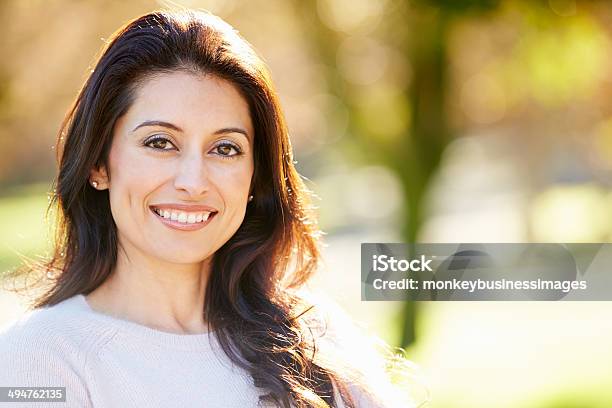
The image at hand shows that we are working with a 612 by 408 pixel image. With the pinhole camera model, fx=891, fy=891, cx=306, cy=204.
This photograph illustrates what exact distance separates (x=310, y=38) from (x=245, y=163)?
4.19 metres

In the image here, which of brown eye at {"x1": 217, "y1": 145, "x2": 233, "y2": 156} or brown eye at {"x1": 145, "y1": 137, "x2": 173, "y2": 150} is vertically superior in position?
brown eye at {"x1": 217, "y1": 145, "x2": 233, "y2": 156}

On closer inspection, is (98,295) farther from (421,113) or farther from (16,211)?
(16,211)

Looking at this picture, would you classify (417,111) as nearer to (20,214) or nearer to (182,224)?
(182,224)

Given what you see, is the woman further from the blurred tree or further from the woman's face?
the blurred tree

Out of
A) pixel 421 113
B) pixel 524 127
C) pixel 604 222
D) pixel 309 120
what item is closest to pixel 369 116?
pixel 421 113

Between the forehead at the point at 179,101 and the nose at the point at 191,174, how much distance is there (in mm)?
56

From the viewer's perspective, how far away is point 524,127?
11.5m

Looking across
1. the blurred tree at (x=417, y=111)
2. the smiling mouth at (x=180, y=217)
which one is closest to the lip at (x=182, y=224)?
the smiling mouth at (x=180, y=217)

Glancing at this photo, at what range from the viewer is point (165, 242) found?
161cm

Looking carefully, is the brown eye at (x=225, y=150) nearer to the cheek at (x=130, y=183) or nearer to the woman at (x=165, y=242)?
the woman at (x=165, y=242)

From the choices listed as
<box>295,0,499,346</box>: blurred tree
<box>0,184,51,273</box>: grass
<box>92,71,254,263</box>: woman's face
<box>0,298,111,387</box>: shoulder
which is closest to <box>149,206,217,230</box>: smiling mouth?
<box>92,71,254,263</box>: woman's face

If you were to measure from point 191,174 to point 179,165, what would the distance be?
3 cm

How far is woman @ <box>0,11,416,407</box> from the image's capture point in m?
1.50

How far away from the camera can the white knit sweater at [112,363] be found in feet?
4.69
